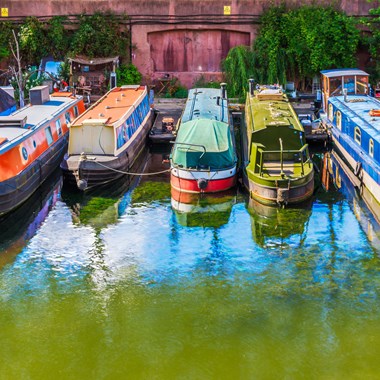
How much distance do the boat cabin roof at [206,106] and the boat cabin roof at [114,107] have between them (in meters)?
1.97

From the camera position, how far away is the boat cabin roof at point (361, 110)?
1973cm

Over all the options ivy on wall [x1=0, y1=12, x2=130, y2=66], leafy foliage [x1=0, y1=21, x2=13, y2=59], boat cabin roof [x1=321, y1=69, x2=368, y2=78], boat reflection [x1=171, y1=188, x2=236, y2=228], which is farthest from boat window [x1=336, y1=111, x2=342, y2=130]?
leafy foliage [x1=0, y1=21, x2=13, y2=59]

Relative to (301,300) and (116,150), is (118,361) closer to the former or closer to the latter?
(301,300)

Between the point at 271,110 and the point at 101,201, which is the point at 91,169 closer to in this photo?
the point at 101,201

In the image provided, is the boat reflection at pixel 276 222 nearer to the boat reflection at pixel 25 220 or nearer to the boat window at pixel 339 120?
the boat window at pixel 339 120

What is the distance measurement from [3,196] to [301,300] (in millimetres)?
8437

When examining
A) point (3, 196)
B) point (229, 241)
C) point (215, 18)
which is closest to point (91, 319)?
point (229, 241)

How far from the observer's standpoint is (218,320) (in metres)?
12.5

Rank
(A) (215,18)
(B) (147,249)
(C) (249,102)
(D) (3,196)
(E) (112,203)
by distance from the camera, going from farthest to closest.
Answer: (A) (215,18)
(C) (249,102)
(E) (112,203)
(D) (3,196)
(B) (147,249)

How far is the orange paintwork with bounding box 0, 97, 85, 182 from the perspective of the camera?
57.9 feet

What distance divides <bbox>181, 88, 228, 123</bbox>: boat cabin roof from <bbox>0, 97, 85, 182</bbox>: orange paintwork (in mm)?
4313

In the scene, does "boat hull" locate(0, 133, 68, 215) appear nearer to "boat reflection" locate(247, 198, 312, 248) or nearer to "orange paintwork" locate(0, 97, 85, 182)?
"orange paintwork" locate(0, 97, 85, 182)

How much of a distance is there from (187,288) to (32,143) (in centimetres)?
824

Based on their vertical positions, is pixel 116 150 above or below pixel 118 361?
above
